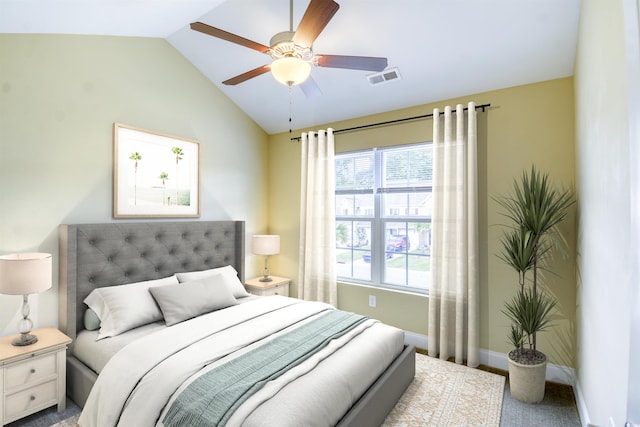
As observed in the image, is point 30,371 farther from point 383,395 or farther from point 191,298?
point 383,395

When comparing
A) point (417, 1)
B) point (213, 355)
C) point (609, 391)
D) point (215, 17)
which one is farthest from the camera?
point (215, 17)

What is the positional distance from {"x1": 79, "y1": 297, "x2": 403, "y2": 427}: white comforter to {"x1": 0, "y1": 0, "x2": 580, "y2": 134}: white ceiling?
Answer: 2.20 metres

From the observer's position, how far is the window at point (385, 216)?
332 centimetres

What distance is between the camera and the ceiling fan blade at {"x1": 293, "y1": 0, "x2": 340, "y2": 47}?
1544mm

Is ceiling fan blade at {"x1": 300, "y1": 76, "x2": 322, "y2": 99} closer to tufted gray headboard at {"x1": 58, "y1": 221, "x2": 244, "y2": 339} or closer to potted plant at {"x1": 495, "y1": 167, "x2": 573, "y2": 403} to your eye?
potted plant at {"x1": 495, "y1": 167, "x2": 573, "y2": 403}

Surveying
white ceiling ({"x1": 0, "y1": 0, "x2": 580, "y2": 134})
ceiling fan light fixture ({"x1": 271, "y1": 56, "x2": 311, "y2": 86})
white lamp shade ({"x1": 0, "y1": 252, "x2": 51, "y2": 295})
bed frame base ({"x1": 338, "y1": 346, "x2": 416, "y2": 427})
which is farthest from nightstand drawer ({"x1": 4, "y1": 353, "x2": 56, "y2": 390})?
ceiling fan light fixture ({"x1": 271, "y1": 56, "x2": 311, "y2": 86})

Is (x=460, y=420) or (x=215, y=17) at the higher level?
(x=215, y=17)

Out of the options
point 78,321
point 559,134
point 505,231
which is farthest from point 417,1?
point 78,321

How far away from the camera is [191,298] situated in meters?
2.59

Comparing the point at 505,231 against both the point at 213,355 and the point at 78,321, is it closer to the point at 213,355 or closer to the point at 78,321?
the point at 213,355

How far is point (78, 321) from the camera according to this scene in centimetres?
245

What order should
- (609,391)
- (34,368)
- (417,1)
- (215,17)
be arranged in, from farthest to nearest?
(215,17) < (417,1) < (34,368) < (609,391)

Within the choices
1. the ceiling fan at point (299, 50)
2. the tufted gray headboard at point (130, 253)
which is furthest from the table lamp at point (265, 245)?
the ceiling fan at point (299, 50)

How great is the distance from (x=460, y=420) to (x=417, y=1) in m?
2.84
